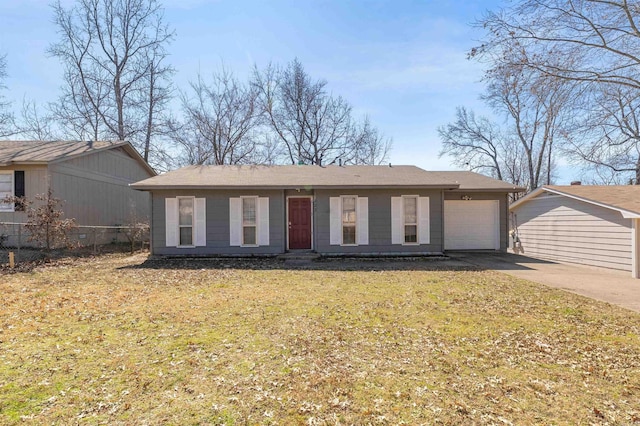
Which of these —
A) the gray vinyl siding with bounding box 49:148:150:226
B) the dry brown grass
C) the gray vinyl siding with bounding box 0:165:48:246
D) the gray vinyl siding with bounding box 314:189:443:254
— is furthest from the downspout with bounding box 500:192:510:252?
the gray vinyl siding with bounding box 0:165:48:246

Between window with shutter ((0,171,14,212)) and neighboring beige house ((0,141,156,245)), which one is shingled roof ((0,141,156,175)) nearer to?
neighboring beige house ((0,141,156,245))

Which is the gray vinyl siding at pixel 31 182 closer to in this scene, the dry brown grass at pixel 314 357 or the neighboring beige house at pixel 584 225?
the dry brown grass at pixel 314 357

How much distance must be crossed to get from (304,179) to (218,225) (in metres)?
3.44

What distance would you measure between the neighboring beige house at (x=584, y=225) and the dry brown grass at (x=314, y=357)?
173 inches

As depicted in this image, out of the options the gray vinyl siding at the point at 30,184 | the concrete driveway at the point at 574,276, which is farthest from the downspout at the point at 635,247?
the gray vinyl siding at the point at 30,184

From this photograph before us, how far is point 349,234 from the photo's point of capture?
38.7 ft

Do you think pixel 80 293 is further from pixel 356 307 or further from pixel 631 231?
pixel 631 231

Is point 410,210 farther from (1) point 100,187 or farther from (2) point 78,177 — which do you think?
(1) point 100,187

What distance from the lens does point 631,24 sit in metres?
6.10

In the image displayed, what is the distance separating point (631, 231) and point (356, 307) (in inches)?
338

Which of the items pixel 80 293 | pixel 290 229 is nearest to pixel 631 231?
pixel 290 229

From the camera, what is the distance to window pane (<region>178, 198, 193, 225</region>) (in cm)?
1159

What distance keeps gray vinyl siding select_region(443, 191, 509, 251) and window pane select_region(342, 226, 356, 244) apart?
478 centimetres

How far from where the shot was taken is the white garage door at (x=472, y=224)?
1395 centimetres
